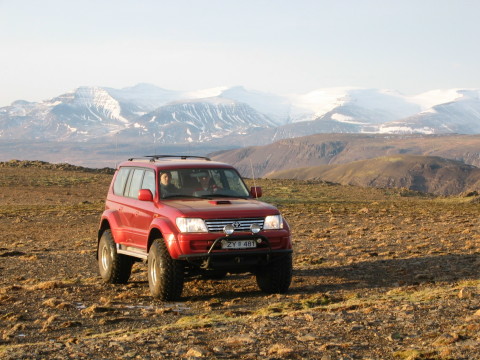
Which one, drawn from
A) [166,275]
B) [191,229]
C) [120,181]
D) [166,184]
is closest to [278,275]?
[191,229]

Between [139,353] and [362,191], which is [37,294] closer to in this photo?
[139,353]

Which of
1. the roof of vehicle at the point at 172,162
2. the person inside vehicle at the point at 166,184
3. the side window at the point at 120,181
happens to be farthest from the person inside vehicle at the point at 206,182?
the side window at the point at 120,181

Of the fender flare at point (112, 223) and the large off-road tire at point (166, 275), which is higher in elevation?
the fender flare at point (112, 223)

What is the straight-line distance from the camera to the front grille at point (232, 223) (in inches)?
440

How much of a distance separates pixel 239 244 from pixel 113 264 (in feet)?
9.90

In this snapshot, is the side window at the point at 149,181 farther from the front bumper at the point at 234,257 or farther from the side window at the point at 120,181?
the front bumper at the point at 234,257

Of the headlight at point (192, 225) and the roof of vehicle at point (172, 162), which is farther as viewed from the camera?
the roof of vehicle at point (172, 162)

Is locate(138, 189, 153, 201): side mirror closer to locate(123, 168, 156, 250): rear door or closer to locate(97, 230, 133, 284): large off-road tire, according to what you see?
locate(123, 168, 156, 250): rear door

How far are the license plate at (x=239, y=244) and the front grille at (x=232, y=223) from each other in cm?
19

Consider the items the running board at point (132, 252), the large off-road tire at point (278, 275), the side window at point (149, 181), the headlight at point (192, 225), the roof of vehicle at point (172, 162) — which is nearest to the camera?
the headlight at point (192, 225)

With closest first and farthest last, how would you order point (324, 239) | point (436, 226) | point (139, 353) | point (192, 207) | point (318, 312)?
point (139, 353) < point (318, 312) < point (192, 207) < point (324, 239) < point (436, 226)

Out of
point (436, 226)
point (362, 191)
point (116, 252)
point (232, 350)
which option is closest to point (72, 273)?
point (116, 252)

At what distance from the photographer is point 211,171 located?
12820 mm

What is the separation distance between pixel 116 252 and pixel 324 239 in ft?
28.4
